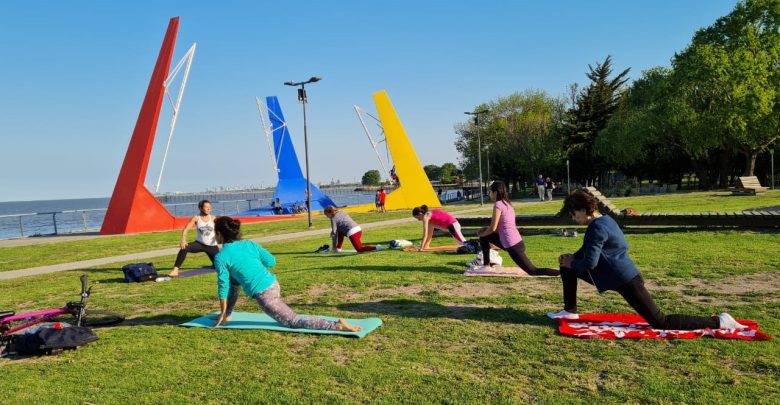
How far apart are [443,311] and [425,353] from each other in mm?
1592

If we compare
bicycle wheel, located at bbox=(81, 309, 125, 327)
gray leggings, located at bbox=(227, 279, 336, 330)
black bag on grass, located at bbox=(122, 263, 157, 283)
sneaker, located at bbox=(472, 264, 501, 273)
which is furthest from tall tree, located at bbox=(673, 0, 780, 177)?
bicycle wheel, located at bbox=(81, 309, 125, 327)

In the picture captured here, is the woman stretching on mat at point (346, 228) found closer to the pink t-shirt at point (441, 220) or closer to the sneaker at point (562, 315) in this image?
the pink t-shirt at point (441, 220)

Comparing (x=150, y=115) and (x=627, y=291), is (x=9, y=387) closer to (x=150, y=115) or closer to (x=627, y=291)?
(x=627, y=291)

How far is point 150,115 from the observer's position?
24.0 m

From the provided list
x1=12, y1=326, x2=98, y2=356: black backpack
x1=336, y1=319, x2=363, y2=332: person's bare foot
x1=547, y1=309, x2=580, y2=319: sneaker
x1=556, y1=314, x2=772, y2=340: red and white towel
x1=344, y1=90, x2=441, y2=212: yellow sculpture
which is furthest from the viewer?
x1=344, y1=90, x2=441, y2=212: yellow sculpture

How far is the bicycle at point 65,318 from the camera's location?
5.71 metres

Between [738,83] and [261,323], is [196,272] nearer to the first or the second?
[261,323]

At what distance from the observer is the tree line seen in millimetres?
32219

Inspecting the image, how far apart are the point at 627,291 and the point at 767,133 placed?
113 feet

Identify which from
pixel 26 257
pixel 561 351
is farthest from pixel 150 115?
pixel 561 351

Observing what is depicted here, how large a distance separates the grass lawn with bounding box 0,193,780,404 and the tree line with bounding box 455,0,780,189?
2880 cm

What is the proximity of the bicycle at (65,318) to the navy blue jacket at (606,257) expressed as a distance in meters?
5.43

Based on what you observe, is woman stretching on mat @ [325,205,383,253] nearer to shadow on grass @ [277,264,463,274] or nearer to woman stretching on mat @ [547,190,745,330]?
shadow on grass @ [277,264,463,274]

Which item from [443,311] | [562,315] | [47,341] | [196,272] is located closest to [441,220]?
[443,311]
